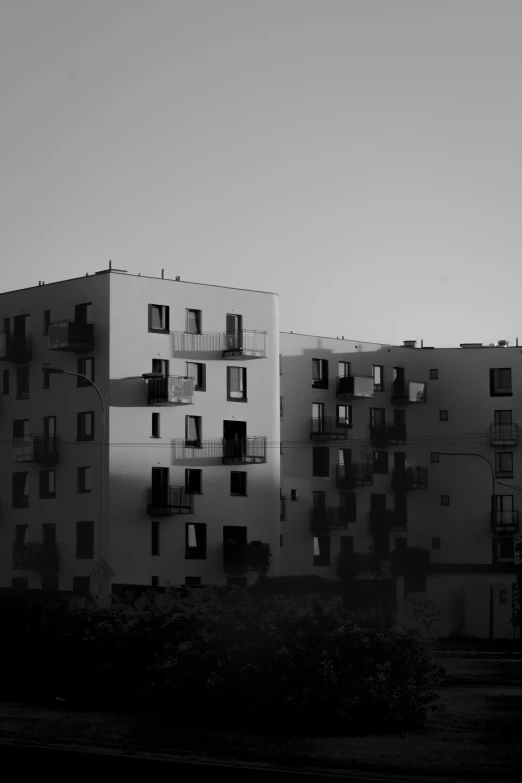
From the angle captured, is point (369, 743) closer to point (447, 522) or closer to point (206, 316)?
point (206, 316)

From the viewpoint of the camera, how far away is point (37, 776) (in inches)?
738

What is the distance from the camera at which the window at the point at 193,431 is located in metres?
78.5

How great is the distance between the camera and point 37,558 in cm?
7700

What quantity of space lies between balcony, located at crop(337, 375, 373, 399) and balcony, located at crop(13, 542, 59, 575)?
2508 centimetres

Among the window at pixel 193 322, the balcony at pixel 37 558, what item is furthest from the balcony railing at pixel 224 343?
the balcony at pixel 37 558

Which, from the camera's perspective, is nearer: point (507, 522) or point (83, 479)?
point (83, 479)

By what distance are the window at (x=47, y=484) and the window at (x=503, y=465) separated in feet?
115

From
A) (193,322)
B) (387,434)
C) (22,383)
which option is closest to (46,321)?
(22,383)

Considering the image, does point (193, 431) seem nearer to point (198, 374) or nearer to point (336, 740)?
point (198, 374)

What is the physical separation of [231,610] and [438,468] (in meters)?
73.8

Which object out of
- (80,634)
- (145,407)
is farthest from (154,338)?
(80,634)

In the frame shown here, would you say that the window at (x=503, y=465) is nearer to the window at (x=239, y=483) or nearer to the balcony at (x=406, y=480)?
the balcony at (x=406, y=480)

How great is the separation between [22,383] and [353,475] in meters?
25.1

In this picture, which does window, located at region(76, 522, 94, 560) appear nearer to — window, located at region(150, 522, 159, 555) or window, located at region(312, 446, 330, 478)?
window, located at region(150, 522, 159, 555)
